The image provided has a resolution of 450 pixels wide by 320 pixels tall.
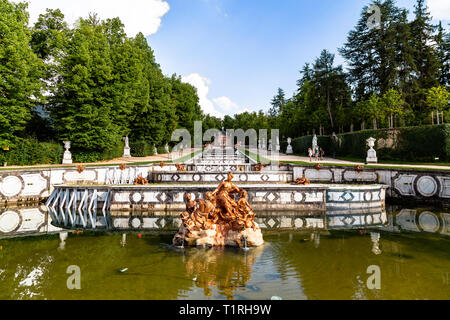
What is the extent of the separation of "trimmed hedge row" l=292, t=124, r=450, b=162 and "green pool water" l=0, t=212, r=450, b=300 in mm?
16097

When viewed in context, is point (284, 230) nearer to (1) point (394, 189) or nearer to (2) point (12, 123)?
(1) point (394, 189)

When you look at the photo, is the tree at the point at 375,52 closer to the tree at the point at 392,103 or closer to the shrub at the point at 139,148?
the tree at the point at 392,103

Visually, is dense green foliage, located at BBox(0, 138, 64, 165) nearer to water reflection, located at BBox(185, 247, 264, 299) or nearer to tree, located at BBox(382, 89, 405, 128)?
water reflection, located at BBox(185, 247, 264, 299)

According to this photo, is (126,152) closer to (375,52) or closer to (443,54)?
(375,52)

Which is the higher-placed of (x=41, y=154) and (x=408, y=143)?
(x=408, y=143)

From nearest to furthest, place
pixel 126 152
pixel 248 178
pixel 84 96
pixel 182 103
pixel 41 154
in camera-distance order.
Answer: pixel 248 178 < pixel 41 154 < pixel 84 96 < pixel 126 152 < pixel 182 103

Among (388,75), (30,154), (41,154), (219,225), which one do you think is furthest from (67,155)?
(388,75)

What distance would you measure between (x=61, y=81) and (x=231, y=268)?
94.1 ft

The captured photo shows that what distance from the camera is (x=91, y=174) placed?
16578mm

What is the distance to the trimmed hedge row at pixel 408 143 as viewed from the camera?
67.6 ft

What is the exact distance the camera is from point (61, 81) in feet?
88.6

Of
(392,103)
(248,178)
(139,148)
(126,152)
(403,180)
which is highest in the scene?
(392,103)

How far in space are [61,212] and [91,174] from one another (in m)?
4.58

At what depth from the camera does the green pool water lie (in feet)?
15.4
